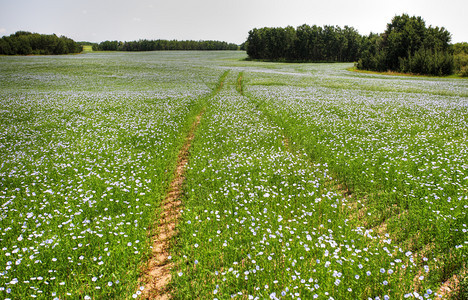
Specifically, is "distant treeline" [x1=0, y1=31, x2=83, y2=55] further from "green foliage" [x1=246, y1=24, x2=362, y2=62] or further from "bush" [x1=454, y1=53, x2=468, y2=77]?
"bush" [x1=454, y1=53, x2=468, y2=77]

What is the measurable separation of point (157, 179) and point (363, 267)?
20.3ft

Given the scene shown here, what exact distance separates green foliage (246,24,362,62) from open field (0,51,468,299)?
395 ft

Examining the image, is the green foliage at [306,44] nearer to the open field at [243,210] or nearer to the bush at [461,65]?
the bush at [461,65]

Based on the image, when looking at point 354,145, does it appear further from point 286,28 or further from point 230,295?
point 286,28

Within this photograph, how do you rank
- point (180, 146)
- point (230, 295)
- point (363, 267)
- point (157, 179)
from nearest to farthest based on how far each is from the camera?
1. point (230, 295)
2. point (363, 267)
3. point (157, 179)
4. point (180, 146)

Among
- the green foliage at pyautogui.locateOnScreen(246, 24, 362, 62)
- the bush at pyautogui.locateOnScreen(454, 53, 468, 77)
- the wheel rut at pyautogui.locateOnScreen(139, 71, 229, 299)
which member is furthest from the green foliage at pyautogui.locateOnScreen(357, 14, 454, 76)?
the wheel rut at pyautogui.locateOnScreen(139, 71, 229, 299)

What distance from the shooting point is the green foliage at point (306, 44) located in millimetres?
120250

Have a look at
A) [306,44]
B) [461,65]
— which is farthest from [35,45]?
[461,65]

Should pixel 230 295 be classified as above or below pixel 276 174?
below

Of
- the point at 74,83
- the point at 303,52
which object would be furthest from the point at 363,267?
the point at 303,52

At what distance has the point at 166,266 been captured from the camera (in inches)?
201

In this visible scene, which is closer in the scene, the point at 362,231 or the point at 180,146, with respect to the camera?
the point at 362,231

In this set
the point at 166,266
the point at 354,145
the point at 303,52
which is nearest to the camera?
the point at 166,266

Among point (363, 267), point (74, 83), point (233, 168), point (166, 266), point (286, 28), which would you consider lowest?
point (166, 266)
